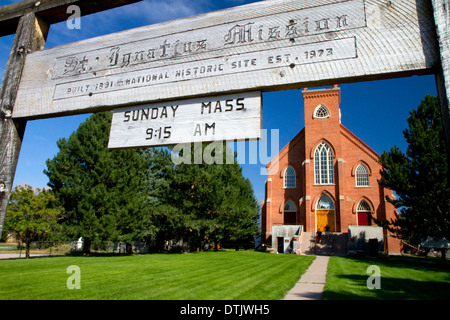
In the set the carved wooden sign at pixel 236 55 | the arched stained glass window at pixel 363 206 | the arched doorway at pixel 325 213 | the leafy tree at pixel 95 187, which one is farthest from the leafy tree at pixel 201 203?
the carved wooden sign at pixel 236 55

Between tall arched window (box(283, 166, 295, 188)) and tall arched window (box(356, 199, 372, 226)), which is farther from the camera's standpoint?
tall arched window (box(283, 166, 295, 188))

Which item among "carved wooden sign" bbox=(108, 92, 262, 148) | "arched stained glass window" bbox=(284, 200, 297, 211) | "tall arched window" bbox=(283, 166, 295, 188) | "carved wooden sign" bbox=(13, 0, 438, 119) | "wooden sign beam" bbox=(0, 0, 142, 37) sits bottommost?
"carved wooden sign" bbox=(108, 92, 262, 148)

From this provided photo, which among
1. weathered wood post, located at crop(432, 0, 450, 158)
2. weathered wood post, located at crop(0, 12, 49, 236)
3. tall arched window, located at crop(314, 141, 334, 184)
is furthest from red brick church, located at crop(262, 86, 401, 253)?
weathered wood post, located at crop(432, 0, 450, 158)

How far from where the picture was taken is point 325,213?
110 feet

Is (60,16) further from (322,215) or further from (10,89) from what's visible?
(322,215)

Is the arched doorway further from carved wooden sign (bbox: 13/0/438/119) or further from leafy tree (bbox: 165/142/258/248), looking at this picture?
carved wooden sign (bbox: 13/0/438/119)

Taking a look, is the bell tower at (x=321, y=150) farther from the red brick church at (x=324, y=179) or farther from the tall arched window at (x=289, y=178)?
the tall arched window at (x=289, y=178)

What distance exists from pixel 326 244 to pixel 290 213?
666 centimetres

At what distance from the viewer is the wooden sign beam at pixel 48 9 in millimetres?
2572

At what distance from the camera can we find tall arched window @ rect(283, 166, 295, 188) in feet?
120

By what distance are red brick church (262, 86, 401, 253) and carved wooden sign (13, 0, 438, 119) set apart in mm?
30664

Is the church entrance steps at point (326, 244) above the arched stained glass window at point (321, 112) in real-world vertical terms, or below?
below

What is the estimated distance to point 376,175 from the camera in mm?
33875

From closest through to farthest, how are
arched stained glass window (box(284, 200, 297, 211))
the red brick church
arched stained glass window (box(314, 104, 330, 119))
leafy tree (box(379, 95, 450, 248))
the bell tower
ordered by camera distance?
1. leafy tree (box(379, 95, 450, 248))
2. the red brick church
3. the bell tower
4. arched stained glass window (box(284, 200, 297, 211))
5. arched stained glass window (box(314, 104, 330, 119))
